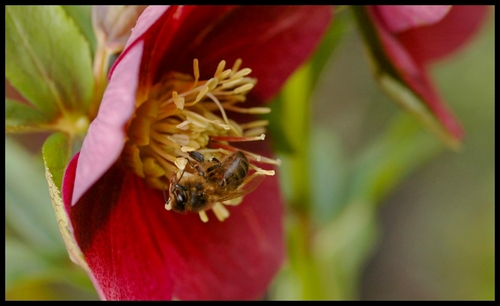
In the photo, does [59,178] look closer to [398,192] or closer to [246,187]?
[246,187]

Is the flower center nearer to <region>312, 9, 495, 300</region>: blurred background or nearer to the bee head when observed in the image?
the bee head

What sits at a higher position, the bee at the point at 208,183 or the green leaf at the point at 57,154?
the green leaf at the point at 57,154

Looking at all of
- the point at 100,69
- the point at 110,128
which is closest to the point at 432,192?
the point at 100,69

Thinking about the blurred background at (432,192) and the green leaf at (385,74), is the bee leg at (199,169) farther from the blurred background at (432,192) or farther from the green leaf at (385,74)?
the blurred background at (432,192)

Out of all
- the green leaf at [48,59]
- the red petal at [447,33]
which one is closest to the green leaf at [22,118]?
the green leaf at [48,59]

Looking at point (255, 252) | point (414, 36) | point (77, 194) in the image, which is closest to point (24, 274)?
point (255, 252)
